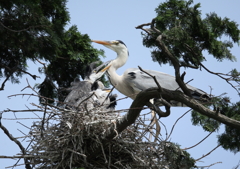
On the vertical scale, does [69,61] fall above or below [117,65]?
above

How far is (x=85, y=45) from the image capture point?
17.4ft

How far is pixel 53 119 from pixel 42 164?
1.36ft

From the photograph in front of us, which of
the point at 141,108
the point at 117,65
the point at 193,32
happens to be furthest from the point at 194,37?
the point at 117,65

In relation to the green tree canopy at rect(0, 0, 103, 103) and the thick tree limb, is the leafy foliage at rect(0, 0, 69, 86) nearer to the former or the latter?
the green tree canopy at rect(0, 0, 103, 103)

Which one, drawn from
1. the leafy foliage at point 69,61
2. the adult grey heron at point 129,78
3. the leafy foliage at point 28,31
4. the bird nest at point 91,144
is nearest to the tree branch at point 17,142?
the bird nest at point 91,144

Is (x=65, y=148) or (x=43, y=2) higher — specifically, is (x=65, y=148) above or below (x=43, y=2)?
below

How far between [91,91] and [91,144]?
0.96m

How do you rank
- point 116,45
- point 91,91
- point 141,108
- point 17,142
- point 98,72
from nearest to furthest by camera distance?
point 141,108 < point 17,142 < point 91,91 < point 98,72 < point 116,45

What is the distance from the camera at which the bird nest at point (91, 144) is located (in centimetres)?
355

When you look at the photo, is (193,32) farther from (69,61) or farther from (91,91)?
(69,61)

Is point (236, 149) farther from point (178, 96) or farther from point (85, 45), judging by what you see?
point (85, 45)

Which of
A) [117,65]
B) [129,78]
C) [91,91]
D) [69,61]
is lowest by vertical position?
[91,91]

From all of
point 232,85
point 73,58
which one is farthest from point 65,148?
point 73,58

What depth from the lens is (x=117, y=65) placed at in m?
5.31
